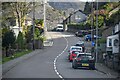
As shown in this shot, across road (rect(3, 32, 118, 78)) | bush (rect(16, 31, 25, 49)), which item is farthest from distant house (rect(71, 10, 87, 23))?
road (rect(3, 32, 118, 78))

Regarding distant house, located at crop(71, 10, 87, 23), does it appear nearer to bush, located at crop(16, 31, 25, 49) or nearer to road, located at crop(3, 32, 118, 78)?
bush, located at crop(16, 31, 25, 49)

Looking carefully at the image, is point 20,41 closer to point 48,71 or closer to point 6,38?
point 6,38

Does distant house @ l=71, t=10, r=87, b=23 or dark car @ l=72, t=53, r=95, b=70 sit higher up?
distant house @ l=71, t=10, r=87, b=23

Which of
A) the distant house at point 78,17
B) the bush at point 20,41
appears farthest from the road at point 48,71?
the distant house at point 78,17

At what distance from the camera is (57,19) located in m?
154

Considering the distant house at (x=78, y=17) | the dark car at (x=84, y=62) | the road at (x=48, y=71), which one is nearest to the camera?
the road at (x=48, y=71)

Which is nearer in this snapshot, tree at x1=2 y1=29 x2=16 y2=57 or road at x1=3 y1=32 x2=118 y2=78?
road at x1=3 y1=32 x2=118 y2=78

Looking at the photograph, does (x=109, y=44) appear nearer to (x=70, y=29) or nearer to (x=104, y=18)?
(x=104, y=18)

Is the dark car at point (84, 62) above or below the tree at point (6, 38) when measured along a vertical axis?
below

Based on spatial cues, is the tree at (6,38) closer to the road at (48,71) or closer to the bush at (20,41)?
the road at (48,71)

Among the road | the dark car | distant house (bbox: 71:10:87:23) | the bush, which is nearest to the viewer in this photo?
the road

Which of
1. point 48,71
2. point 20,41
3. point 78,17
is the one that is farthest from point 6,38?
point 78,17

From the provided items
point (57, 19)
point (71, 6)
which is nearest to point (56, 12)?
point (57, 19)

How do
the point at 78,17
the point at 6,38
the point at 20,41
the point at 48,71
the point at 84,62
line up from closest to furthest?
1. the point at 48,71
2. the point at 84,62
3. the point at 6,38
4. the point at 20,41
5. the point at 78,17
